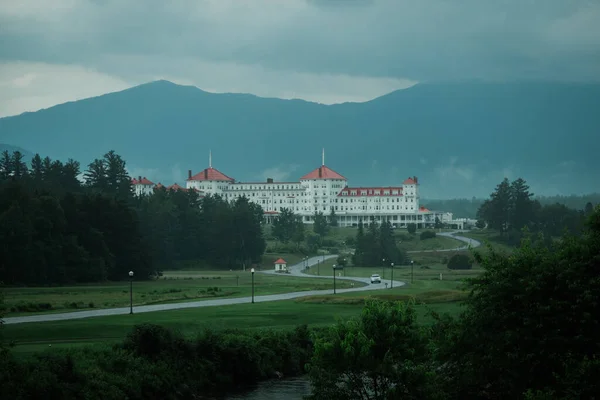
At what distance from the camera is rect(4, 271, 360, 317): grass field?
57.7 meters

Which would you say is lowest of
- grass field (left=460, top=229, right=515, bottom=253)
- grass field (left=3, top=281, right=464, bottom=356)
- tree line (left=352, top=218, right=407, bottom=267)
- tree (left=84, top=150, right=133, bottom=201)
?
grass field (left=3, top=281, right=464, bottom=356)

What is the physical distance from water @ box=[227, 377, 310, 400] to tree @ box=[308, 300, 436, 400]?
8274 millimetres

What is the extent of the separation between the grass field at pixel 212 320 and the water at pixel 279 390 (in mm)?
3300

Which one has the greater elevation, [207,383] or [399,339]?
[399,339]

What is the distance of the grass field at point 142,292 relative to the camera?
57.7 meters

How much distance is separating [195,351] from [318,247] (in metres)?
118

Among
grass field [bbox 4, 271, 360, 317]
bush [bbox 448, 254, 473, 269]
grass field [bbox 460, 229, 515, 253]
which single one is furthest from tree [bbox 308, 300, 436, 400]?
grass field [bbox 460, 229, 515, 253]

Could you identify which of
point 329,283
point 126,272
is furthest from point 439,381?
point 126,272

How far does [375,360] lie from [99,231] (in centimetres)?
7151

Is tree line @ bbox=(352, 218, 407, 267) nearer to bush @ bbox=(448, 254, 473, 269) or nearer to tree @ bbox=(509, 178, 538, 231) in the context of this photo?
bush @ bbox=(448, 254, 473, 269)

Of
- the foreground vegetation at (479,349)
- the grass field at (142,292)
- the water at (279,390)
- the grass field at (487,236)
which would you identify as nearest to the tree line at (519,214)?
the grass field at (487,236)

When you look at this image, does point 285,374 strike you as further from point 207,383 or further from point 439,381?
point 439,381

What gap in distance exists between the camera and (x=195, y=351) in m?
39.8

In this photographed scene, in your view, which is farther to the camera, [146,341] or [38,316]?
[38,316]
